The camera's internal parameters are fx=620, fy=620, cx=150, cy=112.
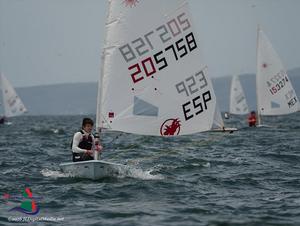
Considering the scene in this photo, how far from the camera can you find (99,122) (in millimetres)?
13578

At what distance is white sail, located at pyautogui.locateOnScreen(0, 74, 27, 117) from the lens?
6919 centimetres

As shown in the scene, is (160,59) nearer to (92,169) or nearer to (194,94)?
(194,94)

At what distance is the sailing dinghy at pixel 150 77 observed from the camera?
44.5 feet

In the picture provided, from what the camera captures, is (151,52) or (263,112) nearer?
(151,52)

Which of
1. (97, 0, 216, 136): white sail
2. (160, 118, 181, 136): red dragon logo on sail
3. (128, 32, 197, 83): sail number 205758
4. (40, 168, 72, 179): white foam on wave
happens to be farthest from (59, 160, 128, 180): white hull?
(128, 32, 197, 83): sail number 205758

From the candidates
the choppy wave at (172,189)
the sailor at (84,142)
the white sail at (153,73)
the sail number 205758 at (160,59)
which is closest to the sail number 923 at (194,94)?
the white sail at (153,73)

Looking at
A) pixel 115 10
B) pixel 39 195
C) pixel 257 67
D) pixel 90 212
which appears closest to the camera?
pixel 90 212

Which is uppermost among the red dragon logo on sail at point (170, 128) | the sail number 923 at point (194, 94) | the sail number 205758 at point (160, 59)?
the sail number 205758 at point (160, 59)

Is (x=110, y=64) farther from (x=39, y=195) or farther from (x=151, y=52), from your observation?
Answer: (x=39, y=195)

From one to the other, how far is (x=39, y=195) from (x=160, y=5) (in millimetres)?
4991

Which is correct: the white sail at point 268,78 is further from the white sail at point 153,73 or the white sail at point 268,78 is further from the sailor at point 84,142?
the sailor at point 84,142

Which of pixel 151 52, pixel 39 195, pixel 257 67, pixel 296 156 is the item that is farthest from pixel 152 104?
pixel 257 67

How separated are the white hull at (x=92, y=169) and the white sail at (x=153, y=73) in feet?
2.96

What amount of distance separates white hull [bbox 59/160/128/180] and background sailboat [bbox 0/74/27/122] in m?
56.4
